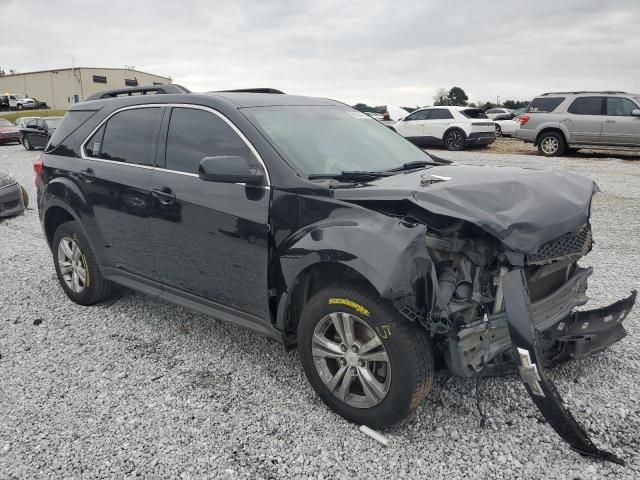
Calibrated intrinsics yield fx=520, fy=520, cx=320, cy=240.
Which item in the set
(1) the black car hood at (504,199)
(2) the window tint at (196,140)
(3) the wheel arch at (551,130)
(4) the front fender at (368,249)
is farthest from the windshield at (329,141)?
(3) the wheel arch at (551,130)

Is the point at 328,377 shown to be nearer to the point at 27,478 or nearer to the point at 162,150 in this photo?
the point at 27,478

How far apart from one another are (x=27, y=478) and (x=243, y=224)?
5.66ft

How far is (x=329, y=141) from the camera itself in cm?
358

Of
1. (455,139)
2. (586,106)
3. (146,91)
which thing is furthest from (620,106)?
(146,91)

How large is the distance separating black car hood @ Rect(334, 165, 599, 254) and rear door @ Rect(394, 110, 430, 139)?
1668cm

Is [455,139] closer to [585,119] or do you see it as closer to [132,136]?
[585,119]

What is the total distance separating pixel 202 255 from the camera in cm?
349

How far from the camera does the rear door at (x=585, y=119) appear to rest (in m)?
15.1

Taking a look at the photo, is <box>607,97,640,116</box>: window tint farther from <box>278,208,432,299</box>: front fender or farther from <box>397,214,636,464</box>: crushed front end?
<box>278,208,432,299</box>: front fender

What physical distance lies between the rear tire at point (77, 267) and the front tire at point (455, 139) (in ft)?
52.0

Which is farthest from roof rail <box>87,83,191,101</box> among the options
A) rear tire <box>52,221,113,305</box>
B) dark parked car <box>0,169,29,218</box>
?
dark parked car <box>0,169,29,218</box>

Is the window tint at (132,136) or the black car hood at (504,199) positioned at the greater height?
the window tint at (132,136)

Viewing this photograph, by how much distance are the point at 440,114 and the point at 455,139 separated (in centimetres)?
114

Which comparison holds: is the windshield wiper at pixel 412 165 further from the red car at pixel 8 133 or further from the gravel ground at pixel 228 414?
the red car at pixel 8 133
